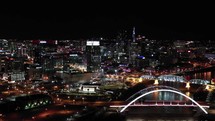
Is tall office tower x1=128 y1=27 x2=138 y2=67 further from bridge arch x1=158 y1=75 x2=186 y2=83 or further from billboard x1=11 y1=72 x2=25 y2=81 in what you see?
billboard x1=11 y1=72 x2=25 y2=81

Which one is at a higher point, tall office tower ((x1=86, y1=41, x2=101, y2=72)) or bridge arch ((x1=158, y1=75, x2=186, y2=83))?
tall office tower ((x1=86, y1=41, x2=101, y2=72))

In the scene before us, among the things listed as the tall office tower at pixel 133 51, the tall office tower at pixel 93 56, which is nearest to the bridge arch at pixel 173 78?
the tall office tower at pixel 93 56

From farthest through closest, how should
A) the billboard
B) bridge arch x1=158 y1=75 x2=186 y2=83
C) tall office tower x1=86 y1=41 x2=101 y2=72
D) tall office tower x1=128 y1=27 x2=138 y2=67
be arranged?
tall office tower x1=128 y1=27 x2=138 y2=67 < tall office tower x1=86 y1=41 x2=101 y2=72 < bridge arch x1=158 y1=75 x2=186 y2=83 < the billboard

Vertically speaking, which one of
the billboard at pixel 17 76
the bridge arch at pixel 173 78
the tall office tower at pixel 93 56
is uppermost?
the tall office tower at pixel 93 56

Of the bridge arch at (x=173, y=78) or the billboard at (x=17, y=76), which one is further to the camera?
the bridge arch at (x=173, y=78)

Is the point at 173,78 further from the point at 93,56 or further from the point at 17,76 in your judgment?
the point at 17,76

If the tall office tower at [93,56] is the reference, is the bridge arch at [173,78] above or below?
below

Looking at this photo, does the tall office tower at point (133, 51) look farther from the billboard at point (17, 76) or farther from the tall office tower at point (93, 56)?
the billboard at point (17, 76)

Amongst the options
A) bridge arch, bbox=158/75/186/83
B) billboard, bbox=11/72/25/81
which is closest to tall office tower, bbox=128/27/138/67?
bridge arch, bbox=158/75/186/83

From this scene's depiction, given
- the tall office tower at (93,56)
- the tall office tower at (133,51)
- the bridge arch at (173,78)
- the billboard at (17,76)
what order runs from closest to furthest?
the billboard at (17,76)
the bridge arch at (173,78)
the tall office tower at (93,56)
the tall office tower at (133,51)

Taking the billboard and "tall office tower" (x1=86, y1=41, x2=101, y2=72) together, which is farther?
"tall office tower" (x1=86, y1=41, x2=101, y2=72)

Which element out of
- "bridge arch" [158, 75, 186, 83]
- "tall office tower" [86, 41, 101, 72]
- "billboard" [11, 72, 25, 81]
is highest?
"tall office tower" [86, 41, 101, 72]

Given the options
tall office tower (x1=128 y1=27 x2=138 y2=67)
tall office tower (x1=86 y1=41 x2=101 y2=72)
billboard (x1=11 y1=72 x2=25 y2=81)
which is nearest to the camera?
billboard (x1=11 y1=72 x2=25 y2=81)
